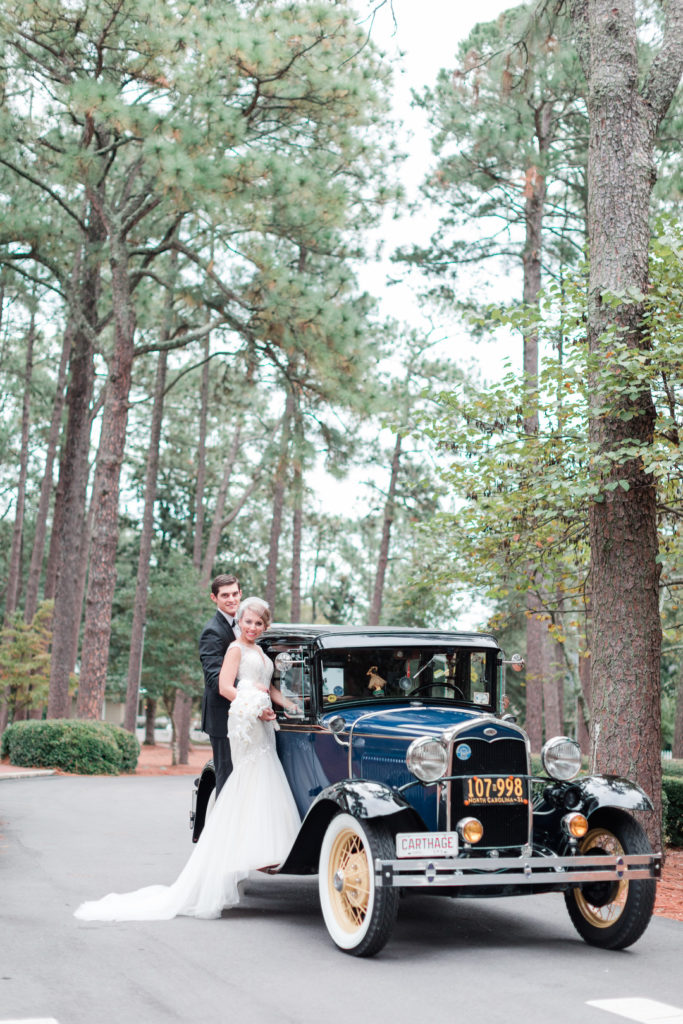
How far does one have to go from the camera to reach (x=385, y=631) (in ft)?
24.6

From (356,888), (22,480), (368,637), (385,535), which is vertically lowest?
(356,888)

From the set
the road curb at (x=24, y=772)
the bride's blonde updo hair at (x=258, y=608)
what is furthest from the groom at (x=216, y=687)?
the road curb at (x=24, y=772)

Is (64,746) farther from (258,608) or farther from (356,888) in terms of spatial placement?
(356,888)

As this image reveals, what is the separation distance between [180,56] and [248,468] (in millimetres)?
29713

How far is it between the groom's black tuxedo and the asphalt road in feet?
3.28

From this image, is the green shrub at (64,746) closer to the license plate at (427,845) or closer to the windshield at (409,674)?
the windshield at (409,674)

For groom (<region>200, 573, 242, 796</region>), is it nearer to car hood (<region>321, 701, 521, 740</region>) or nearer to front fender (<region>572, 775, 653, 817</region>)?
car hood (<region>321, 701, 521, 740</region>)

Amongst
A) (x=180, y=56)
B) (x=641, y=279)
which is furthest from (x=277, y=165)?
(x=641, y=279)

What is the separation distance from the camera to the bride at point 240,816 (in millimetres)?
6957

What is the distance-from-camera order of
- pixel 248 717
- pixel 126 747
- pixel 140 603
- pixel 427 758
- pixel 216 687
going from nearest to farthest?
pixel 427 758
pixel 248 717
pixel 216 687
pixel 126 747
pixel 140 603

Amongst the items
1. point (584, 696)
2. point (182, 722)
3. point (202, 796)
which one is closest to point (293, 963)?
point (202, 796)

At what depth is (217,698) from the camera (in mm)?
7641

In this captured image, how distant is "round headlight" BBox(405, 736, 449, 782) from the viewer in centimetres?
616

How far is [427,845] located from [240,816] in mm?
1655
